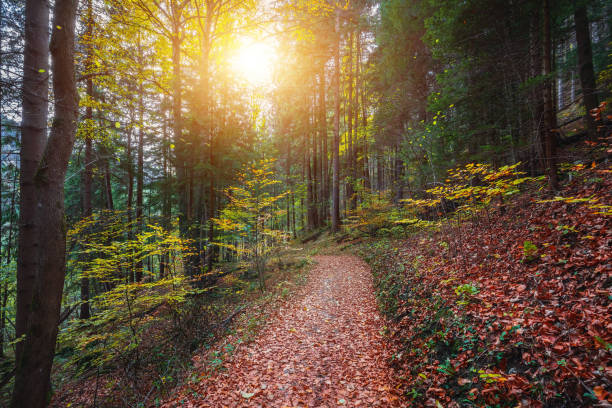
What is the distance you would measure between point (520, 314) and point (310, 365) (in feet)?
10.9

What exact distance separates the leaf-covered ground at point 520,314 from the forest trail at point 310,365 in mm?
476

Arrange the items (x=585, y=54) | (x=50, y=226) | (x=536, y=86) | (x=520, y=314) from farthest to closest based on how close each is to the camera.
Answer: (x=585, y=54), (x=536, y=86), (x=50, y=226), (x=520, y=314)

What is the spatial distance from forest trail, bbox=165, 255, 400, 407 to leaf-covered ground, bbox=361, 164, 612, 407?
0.48 metres

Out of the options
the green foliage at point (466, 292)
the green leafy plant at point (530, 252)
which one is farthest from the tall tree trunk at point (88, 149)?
the green leafy plant at point (530, 252)

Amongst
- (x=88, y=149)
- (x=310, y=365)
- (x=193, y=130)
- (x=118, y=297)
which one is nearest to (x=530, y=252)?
(x=310, y=365)

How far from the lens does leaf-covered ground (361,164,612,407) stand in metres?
2.26

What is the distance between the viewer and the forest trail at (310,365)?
11.0ft

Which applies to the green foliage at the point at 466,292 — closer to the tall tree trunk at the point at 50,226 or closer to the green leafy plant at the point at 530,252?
the green leafy plant at the point at 530,252

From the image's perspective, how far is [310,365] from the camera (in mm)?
4016

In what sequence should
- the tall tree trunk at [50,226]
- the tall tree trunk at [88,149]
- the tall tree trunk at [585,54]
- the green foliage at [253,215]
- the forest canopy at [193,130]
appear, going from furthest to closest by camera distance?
the green foliage at [253,215], the tall tree trunk at [88,149], the tall tree trunk at [585,54], the forest canopy at [193,130], the tall tree trunk at [50,226]

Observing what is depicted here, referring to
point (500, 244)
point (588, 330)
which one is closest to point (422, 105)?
point (500, 244)

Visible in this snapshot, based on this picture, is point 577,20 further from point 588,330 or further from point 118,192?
point 118,192

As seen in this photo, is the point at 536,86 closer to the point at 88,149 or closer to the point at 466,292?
the point at 466,292

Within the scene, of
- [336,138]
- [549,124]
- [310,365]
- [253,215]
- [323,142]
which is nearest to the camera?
[310,365]
